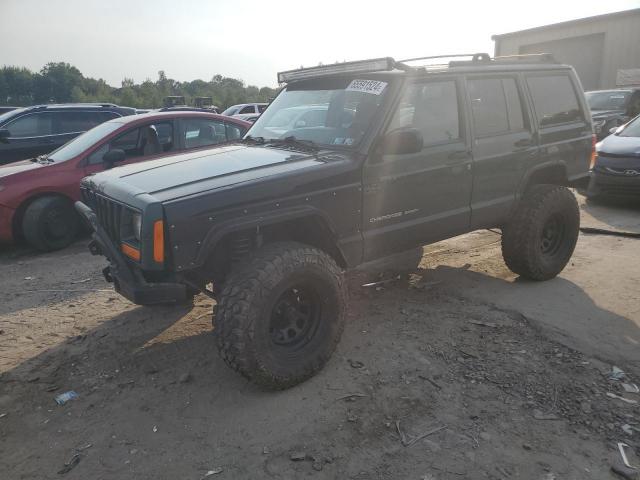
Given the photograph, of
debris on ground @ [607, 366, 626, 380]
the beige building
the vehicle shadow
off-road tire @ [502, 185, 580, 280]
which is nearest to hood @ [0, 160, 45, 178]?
the vehicle shadow

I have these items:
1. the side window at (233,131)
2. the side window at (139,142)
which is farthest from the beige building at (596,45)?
the side window at (139,142)

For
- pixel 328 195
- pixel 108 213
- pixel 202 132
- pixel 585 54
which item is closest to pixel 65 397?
pixel 108 213

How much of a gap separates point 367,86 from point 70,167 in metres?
4.40

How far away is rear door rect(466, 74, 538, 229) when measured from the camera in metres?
4.00

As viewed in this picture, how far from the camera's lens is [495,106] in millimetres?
4129

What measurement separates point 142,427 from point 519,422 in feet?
7.08

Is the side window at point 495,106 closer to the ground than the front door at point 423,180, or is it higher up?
higher up

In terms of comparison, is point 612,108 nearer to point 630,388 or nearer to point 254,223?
point 630,388

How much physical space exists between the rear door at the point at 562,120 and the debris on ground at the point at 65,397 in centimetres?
Answer: 420

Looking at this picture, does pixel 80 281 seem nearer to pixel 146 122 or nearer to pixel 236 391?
pixel 146 122

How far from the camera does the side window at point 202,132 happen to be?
666 centimetres

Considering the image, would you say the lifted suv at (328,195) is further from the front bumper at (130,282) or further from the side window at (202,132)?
the side window at (202,132)

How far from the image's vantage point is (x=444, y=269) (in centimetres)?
511

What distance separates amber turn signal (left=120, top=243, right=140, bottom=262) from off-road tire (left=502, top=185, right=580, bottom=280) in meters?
3.26
